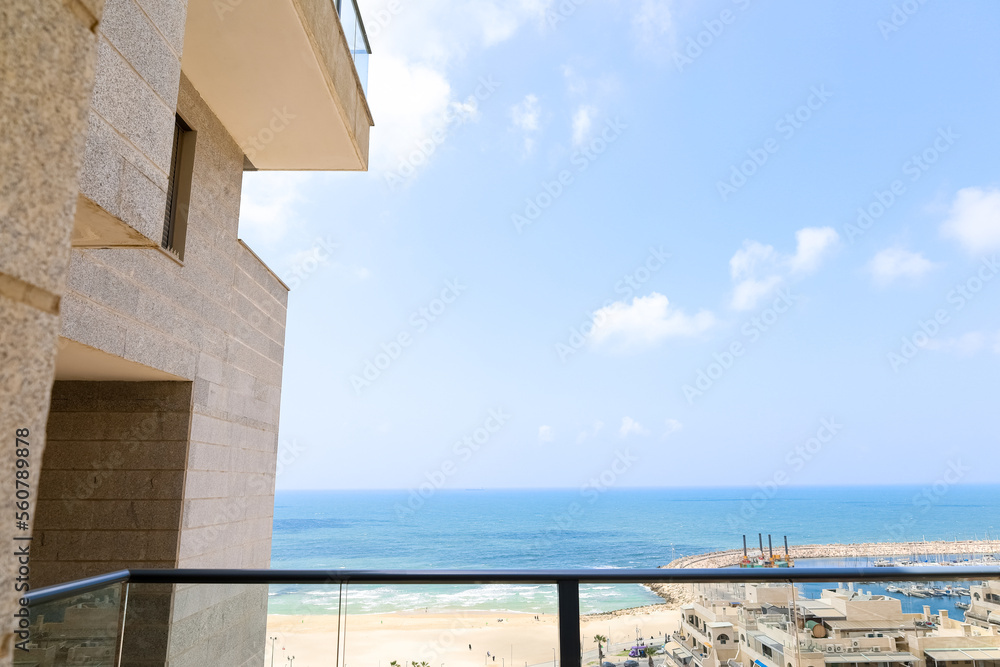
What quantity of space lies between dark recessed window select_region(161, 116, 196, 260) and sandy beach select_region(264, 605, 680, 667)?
293 centimetres

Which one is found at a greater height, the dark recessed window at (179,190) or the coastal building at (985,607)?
the dark recessed window at (179,190)

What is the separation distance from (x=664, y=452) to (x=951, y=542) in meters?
27.6

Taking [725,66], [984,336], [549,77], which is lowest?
[984,336]

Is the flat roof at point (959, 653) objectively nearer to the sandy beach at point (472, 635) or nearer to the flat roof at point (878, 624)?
the flat roof at point (878, 624)

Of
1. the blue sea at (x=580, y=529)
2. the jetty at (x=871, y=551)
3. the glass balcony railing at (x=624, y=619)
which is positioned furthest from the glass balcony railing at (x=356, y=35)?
the jetty at (x=871, y=551)

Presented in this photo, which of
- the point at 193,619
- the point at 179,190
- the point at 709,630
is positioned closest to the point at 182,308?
the point at 179,190

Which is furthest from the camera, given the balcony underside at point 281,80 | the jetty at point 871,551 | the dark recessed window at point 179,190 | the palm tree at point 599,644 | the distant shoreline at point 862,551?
the distant shoreline at point 862,551

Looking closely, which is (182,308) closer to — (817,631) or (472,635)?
(472,635)

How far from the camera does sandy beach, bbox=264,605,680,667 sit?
7.48ft

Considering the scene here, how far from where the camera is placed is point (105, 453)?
4367 mm

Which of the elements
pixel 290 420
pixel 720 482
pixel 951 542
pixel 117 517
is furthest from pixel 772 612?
pixel 720 482

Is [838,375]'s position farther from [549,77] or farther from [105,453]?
[105,453]

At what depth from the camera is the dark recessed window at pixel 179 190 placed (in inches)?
170

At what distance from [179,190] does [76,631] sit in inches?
118
